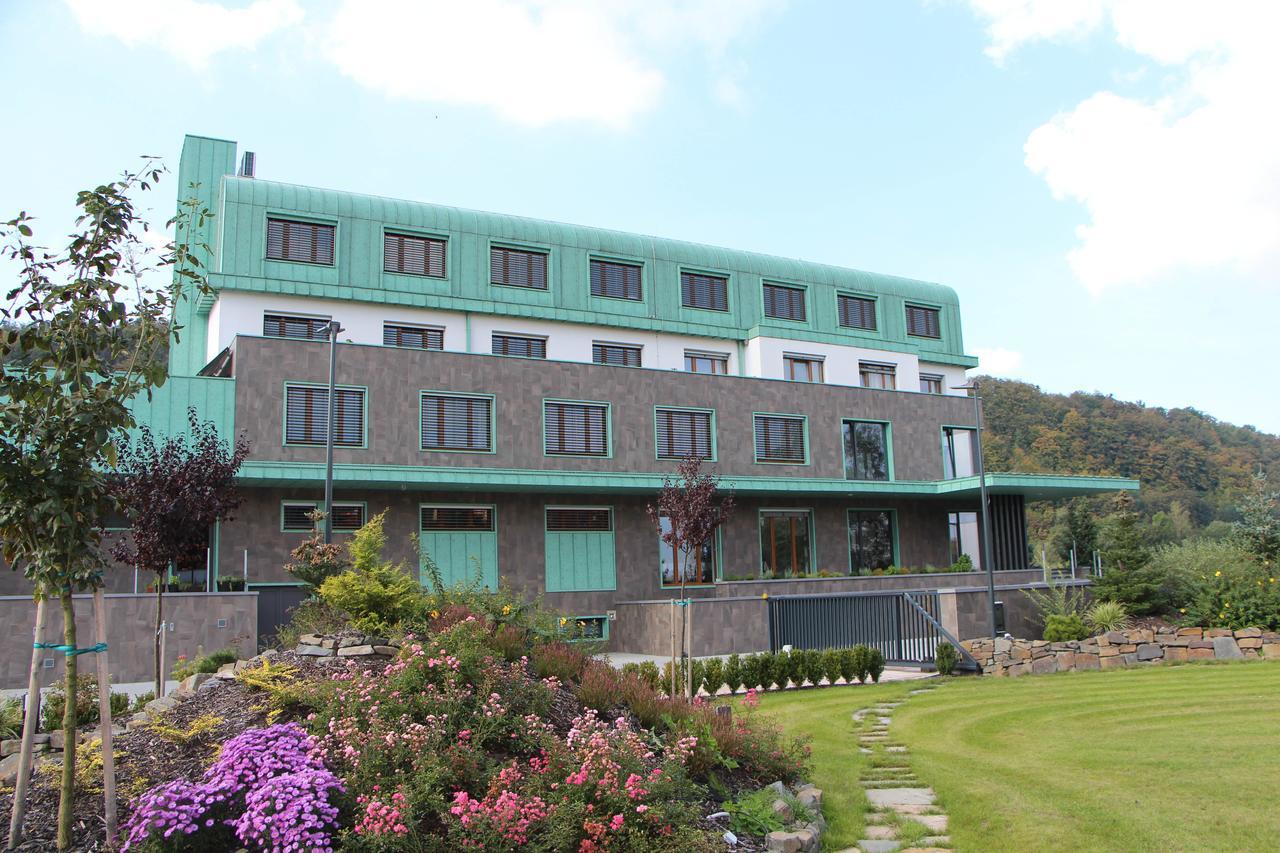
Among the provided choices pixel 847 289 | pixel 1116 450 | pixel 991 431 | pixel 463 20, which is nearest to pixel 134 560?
pixel 463 20

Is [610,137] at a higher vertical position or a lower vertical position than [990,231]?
higher

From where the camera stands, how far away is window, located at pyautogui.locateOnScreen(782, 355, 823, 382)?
32438mm

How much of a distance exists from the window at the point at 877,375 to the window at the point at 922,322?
2.01 metres

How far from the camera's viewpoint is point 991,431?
201 ft

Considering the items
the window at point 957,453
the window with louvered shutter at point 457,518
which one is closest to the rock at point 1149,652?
the window at point 957,453

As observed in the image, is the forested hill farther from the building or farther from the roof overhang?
the building

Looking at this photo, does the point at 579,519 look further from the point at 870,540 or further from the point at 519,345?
the point at 870,540

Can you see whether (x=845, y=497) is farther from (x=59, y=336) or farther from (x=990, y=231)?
(x=59, y=336)

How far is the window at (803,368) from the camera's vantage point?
32.4 m

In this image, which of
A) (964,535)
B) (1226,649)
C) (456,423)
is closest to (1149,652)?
(1226,649)

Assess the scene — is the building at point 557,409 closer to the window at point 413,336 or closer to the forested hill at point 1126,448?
the window at point 413,336

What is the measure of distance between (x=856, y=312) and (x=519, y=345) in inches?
502

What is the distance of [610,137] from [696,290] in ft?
Answer: 29.2

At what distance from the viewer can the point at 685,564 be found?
86.6 ft
